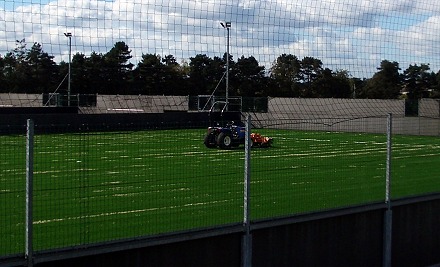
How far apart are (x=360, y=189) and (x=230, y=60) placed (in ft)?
18.4

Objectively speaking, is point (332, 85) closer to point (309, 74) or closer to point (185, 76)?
point (309, 74)

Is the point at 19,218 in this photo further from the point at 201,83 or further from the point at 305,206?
the point at 305,206

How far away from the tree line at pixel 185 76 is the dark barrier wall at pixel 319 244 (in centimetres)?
207

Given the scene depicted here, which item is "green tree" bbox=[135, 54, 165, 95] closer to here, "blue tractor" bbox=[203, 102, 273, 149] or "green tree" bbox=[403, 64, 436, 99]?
"green tree" bbox=[403, 64, 436, 99]

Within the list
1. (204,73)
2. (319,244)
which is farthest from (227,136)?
(319,244)

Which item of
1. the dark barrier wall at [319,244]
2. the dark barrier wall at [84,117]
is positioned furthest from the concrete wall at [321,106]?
the dark barrier wall at [319,244]

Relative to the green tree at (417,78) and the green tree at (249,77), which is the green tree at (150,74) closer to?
the green tree at (249,77)

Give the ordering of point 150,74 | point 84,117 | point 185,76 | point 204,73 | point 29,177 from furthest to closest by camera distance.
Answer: point 84,117
point 204,73
point 185,76
point 150,74
point 29,177

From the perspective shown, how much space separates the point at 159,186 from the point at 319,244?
5.93m

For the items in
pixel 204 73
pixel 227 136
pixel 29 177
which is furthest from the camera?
pixel 227 136

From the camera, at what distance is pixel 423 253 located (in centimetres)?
984

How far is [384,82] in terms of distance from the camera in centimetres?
1308

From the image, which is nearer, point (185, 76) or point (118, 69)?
point (118, 69)

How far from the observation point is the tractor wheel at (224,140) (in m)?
24.4
